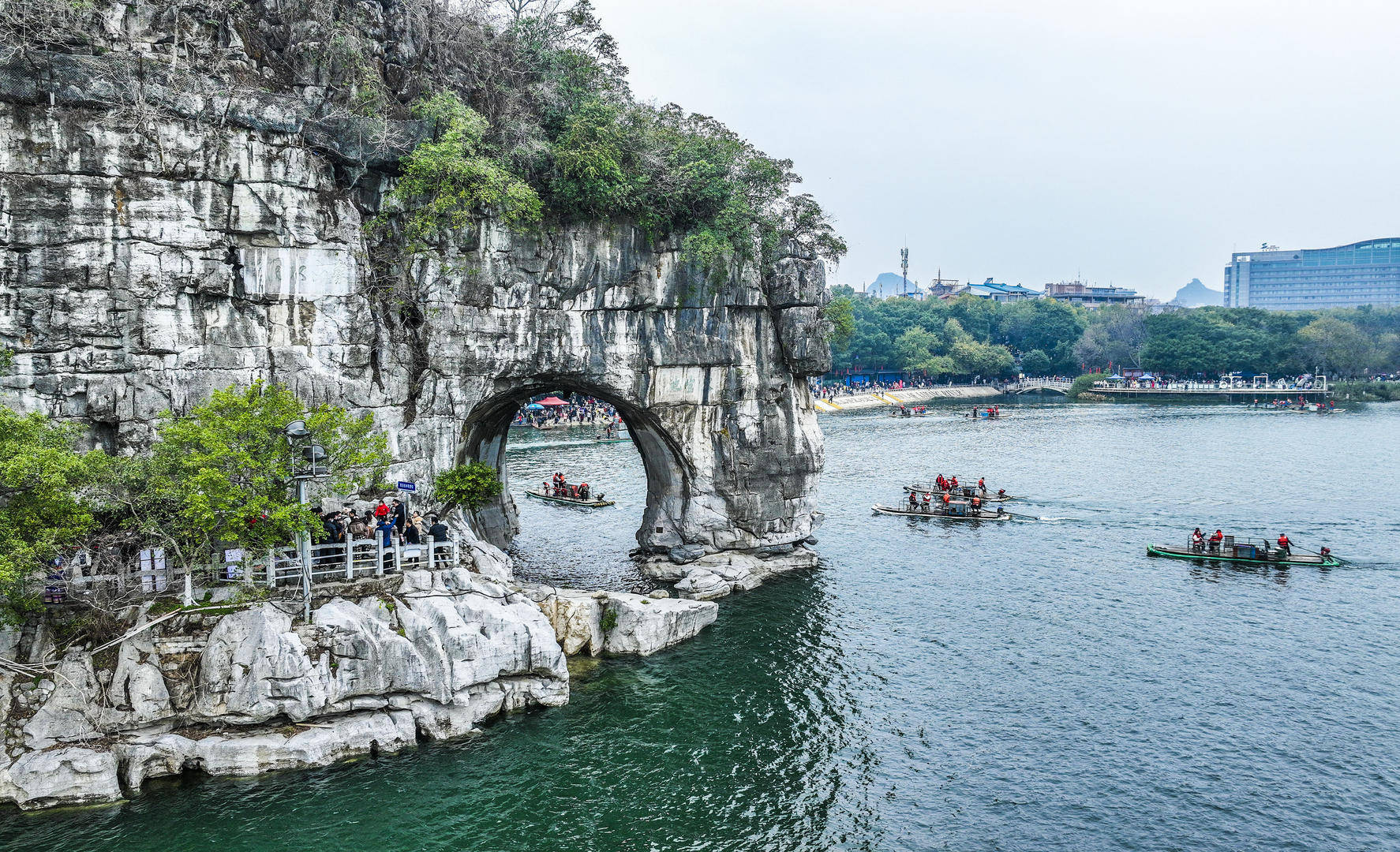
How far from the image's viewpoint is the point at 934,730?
92.1 ft

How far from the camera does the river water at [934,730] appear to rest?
2281 cm

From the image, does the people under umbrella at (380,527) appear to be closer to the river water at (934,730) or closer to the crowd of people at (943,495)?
the river water at (934,730)

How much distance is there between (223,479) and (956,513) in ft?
139

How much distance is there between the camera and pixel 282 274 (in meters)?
30.6

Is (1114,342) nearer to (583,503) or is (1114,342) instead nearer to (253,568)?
(583,503)

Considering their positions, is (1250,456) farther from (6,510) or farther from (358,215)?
(6,510)

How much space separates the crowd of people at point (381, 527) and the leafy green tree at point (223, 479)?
1.38 meters

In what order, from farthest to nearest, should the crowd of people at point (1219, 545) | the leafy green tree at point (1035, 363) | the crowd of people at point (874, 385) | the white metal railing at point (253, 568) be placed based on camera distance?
the leafy green tree at point (1035, 363), the crowd of people at point (874, 385), the crowd of people at point (1219, 545), the white metal railing at point (253, 568)

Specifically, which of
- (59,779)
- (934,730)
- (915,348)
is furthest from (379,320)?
(915,348)

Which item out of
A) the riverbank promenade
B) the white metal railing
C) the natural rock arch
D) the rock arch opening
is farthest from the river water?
the riverbank promenade

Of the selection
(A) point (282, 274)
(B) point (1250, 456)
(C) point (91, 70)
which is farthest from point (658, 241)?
(B) point (1250, 456)

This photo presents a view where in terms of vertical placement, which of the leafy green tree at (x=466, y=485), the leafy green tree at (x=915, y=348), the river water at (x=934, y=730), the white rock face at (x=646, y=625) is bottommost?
the river water at (x=934, y=730)

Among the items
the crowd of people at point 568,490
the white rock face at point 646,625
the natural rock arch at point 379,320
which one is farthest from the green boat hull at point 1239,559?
the crowd of people at point 568,490

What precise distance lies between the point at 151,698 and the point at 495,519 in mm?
23497
